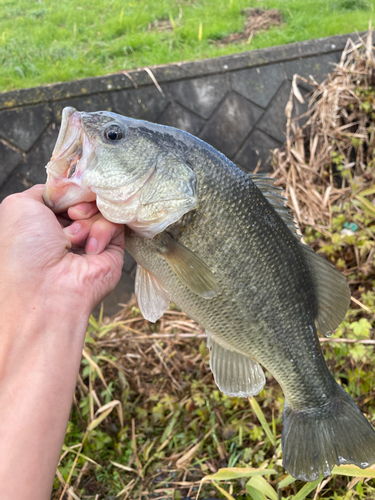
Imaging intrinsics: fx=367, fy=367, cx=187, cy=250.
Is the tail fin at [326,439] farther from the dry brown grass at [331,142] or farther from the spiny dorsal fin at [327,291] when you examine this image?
the dry brown grass at [331,142]

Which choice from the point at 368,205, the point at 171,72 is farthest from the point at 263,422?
the point at 171,72

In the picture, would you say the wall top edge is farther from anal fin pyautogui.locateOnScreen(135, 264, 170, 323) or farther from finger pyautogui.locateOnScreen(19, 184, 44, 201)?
anal fin pyautogui.locateOnScreen(135, 264, 170, 323)

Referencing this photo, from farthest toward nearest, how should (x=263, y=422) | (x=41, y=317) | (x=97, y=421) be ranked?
1. (x=97, y=421)
2. (x=263, y=422)
3. (x=41, y=317)

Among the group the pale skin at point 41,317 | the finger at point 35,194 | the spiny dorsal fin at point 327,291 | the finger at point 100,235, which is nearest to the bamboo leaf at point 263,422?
the spiny dorsal fin at point 327,291

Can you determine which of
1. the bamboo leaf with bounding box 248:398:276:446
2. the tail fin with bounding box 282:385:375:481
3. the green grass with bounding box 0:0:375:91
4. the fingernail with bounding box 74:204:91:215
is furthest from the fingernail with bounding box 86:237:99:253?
the green grass with bounding box 0:0:375:91

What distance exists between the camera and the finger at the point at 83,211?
143 centimetres

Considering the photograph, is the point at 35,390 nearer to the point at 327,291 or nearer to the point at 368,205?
the point at 327,291

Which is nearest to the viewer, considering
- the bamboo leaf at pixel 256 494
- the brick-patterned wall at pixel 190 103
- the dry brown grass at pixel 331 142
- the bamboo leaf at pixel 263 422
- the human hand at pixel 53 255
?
the human hand at pixel 53 255

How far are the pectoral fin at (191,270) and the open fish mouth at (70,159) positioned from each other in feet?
1.24

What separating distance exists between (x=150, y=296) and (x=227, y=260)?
0.41 metres

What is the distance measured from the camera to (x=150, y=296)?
5.24 ft

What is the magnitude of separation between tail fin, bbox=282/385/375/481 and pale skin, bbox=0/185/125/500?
0.92 metres

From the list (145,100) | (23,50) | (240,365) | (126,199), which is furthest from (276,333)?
(23,50)

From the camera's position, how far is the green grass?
12.4 feet
